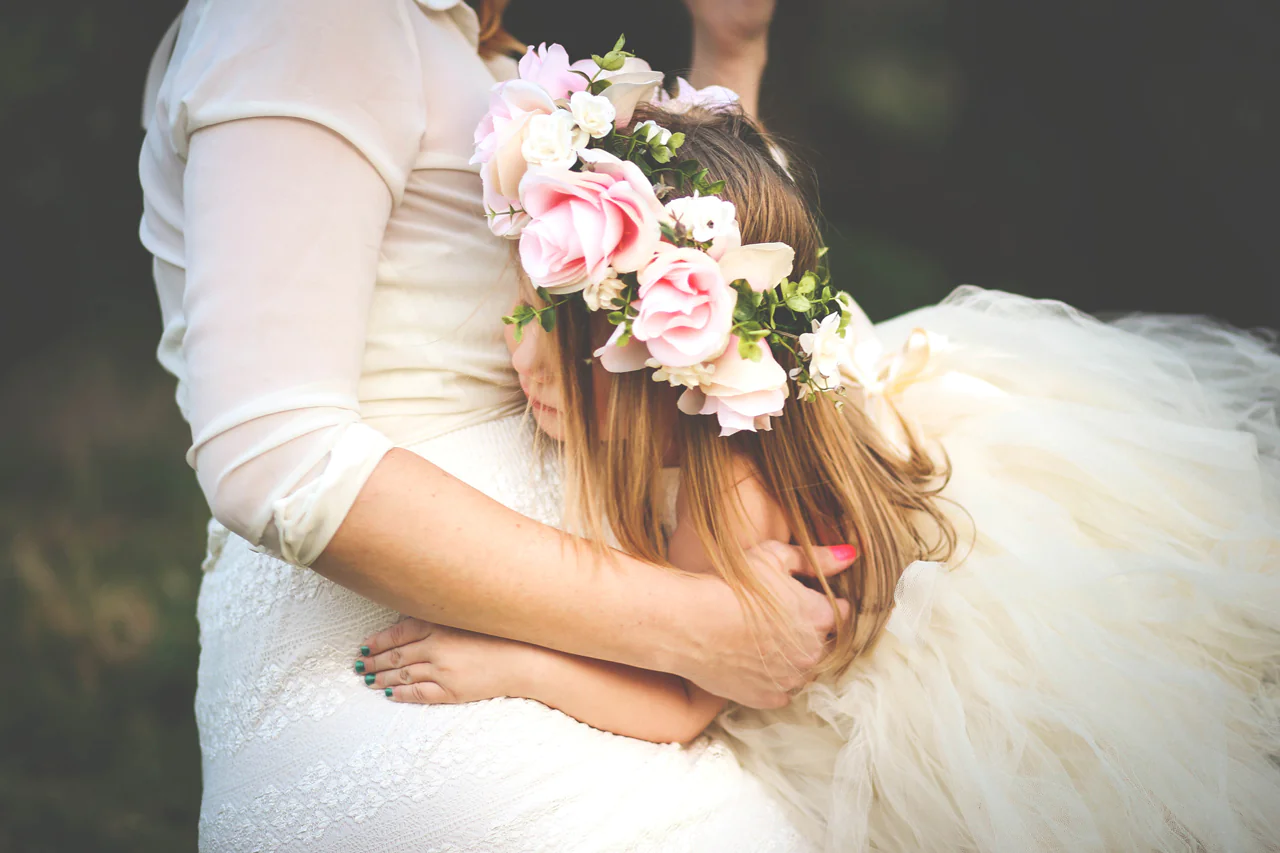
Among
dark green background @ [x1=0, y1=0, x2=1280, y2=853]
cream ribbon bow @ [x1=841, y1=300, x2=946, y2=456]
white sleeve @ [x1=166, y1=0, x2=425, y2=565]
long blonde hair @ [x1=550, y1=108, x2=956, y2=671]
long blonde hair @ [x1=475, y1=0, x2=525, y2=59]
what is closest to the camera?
white sleeve @ [x1=166, y1=0, x2=425, y2=565]

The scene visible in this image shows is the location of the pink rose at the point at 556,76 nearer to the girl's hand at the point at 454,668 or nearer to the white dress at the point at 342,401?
the white dress at the point at 342,401

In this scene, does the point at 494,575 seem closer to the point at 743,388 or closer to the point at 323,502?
the point at 323,502

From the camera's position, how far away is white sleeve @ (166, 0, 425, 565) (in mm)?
1090

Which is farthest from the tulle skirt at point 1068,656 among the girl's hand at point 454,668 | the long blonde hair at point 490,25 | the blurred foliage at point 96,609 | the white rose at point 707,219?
the blurred foliage at point 96,609

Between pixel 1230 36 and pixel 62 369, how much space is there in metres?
4.87

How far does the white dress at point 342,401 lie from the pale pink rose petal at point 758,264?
0.35m

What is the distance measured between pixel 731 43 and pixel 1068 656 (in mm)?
1219

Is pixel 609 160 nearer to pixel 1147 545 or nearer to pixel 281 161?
pixel 281 161

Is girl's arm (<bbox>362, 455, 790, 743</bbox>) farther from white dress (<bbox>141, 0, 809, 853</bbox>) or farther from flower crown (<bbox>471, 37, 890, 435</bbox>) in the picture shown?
flower crown (<bbox>471, 37, 890, 435</bbox>)

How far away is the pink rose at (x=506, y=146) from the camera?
1177 millimetres

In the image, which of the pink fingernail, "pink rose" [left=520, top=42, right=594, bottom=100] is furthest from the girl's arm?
"pink rose" [left=520, top=42, right=594, bottom=100]

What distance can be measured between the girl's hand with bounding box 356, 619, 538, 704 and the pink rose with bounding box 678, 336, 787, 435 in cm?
42

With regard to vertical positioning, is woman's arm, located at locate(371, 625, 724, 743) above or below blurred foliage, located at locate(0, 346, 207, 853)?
above

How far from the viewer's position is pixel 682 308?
112cm
